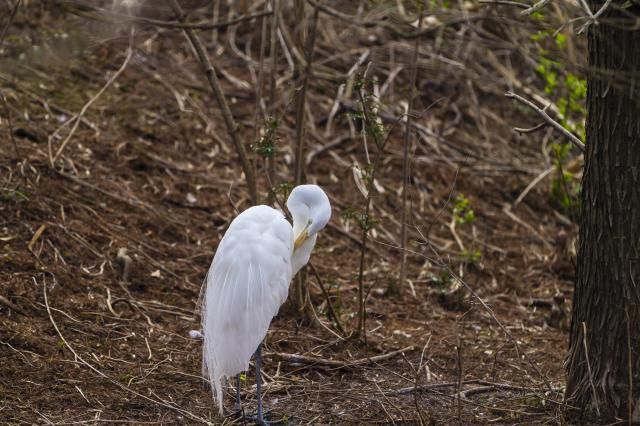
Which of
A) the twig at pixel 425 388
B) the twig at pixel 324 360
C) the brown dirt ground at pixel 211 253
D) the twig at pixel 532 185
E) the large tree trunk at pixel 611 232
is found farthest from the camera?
the twig at pixel 532 185

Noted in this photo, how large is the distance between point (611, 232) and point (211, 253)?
10.7 feet

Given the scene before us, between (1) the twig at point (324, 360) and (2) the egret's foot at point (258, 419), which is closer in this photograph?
(2) the egret's foot at point (258, 419)

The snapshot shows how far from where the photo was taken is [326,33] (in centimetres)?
985

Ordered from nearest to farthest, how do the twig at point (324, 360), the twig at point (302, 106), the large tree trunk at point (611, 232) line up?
1. the large tree trunk at point (611, 232)
2. the twig at point (324, 360)
3. the twig at point (302, 106)

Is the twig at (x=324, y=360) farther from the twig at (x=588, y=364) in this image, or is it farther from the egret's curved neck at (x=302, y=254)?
the twig at (x=588, y=364)

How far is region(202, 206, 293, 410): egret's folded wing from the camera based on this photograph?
432 cm

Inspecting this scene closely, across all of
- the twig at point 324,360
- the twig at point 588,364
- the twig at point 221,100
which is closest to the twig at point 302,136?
the twig at point 221,100

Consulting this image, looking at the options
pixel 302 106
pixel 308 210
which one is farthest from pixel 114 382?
pixel 302 106

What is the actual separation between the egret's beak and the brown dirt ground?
22.8 inches

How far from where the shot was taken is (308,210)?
4863 mm

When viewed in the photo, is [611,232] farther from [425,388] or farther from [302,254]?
[302,254]

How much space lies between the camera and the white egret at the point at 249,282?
434 cm

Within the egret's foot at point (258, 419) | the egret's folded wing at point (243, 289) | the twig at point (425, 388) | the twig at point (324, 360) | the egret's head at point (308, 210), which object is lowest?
the egret's foot at point (258, 419)

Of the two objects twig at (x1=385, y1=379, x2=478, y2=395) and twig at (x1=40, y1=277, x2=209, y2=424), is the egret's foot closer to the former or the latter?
twig at (x1=40, y1=277, x2=209, y2=424)
